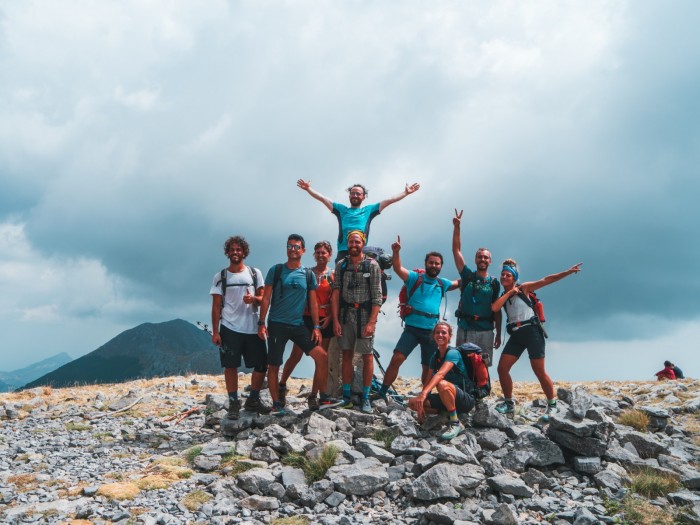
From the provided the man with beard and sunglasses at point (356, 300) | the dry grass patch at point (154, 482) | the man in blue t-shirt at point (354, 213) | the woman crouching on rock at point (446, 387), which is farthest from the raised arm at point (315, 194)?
the dry grass patch at point (154, 482)

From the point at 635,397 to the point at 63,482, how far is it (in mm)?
17770

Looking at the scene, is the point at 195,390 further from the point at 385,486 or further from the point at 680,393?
the point at 680,393

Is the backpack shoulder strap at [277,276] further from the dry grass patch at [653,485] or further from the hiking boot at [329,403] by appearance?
the dry grass patch at [653,485]

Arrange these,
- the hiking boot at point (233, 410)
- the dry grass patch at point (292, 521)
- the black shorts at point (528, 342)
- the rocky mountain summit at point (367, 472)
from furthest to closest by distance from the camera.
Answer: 1. the hiking boot at point (233, 410)
2. the black shorts at point (528, 342)
3. the rocky mountain summit at point (367, 472)
4. the dry grass patch at point (292, 521)

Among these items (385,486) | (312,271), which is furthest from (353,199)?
(385,486)

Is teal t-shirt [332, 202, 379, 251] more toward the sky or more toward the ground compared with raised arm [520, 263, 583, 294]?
more toward the sky

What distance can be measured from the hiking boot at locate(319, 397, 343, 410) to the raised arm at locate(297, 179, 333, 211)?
14.4 ft

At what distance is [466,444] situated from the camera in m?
9.76

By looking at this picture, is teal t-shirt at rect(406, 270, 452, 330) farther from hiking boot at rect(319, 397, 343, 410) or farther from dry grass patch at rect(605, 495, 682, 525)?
dry grass patch at rect(605, 495, 682, 525)

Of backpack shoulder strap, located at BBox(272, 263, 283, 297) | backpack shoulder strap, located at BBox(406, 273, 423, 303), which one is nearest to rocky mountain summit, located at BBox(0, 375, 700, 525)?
backpack shoulder strap, located at BBox(406, 273, 423, 303)

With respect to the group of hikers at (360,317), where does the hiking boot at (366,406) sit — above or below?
below

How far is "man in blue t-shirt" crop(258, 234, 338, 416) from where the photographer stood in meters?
10.6

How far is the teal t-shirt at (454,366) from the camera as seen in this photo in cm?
1005

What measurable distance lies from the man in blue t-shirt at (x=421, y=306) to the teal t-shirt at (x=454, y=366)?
2.56 feet
